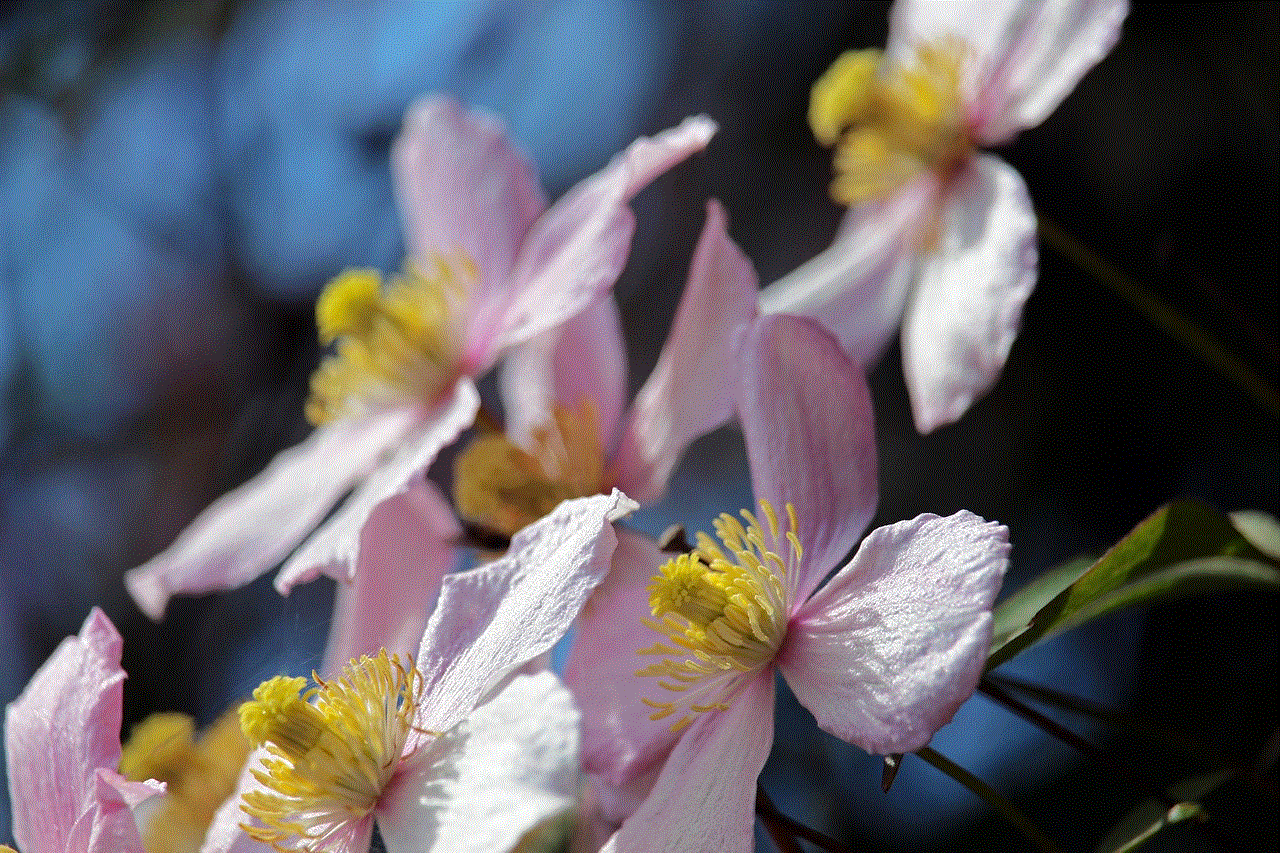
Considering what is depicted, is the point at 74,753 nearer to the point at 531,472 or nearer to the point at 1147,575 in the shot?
the point at 531,472

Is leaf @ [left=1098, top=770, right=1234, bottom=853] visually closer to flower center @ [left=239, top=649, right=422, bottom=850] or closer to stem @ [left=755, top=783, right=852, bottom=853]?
stem @ [left=755, top=783, right=852, bottom=853]

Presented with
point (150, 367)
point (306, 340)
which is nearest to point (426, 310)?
point (306, 340)

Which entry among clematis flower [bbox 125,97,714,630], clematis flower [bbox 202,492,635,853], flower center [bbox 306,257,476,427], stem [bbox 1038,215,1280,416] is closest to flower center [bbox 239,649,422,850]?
clematis flower [bbox 202,492,635,853]

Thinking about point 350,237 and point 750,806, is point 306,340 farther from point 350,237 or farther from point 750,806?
point 750,806

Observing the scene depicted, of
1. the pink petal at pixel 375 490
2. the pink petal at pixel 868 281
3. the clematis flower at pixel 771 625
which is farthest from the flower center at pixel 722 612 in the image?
the pink petal at pixel 868 281

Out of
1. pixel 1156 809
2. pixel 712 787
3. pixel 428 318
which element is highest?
pixel 428 318

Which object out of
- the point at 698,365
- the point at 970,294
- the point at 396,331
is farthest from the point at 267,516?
the point at 970,294

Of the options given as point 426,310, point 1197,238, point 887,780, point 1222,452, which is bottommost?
point 1222,452
